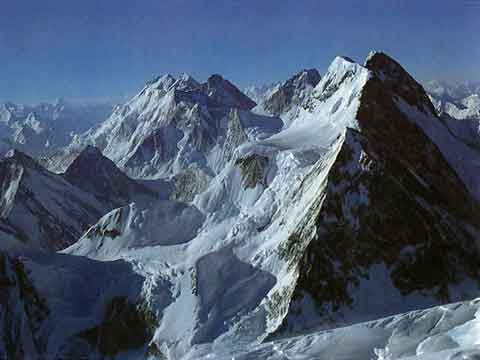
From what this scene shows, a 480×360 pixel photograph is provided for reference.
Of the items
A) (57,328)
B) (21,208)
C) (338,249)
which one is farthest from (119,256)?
(21,208)

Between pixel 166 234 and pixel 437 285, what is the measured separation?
4551cm

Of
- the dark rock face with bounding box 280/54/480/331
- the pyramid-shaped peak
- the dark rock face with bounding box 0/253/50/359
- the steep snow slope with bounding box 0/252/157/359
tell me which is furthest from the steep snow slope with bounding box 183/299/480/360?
the pyramid-shaped peak

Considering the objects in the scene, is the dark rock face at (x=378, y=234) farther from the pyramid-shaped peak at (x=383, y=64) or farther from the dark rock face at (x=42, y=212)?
the dark rock face at (x=42, y=212)

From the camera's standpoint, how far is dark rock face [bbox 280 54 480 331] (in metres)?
59.2

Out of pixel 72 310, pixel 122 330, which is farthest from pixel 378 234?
pixel 72 310

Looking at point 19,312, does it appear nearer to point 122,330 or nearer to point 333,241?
point 122,330

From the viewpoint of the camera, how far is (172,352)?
6306 centimetres

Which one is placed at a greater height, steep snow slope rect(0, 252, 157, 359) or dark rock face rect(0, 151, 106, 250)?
dark rock face rect(0, 151, 106, 250)

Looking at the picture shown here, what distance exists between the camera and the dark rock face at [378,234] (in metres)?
59.2

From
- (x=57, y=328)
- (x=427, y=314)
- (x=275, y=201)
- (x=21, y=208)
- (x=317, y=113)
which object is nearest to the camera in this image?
(x=427, y=314)

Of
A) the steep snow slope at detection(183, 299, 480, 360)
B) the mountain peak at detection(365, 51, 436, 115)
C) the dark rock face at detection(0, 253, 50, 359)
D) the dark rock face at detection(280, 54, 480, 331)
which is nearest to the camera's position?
the steep snow slope at detection(183, 299, 480, 360)

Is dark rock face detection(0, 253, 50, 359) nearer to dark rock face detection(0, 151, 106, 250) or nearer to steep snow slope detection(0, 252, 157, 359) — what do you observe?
steep snow slope detection(0, 252, 157, 359)

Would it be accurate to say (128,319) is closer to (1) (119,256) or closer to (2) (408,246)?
(1) (119,256)

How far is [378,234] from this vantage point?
6206 cm
